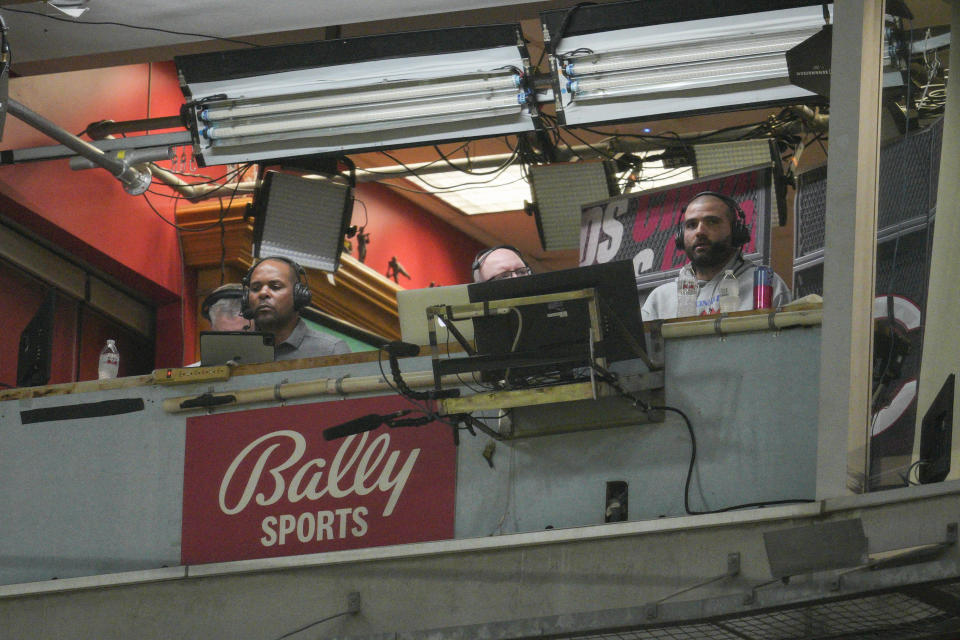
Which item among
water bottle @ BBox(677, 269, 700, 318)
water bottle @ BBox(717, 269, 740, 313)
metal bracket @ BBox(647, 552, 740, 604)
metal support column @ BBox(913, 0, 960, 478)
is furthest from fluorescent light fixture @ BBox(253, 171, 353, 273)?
metal support column @ BBox(913, 0, 960, 478)

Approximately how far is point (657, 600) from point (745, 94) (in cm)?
216

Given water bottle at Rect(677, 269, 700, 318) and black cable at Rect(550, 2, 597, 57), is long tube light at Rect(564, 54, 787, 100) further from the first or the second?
water bottle at Rect(677, 269, 700, 318)

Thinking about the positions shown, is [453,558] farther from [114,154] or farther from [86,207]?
[86,207]

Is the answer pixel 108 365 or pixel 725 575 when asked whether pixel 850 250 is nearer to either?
pixel 725 575

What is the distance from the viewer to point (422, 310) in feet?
12.1

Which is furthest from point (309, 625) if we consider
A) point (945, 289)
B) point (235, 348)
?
point (945, 289)

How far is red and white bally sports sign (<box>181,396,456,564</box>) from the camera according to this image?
12.0 feet

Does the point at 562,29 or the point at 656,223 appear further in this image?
the point at 656,223

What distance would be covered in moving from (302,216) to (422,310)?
6.55ft

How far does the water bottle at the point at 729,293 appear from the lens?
386 centimetres

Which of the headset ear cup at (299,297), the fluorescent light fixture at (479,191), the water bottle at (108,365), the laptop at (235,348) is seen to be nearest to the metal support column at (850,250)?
the laptop at (235,348)

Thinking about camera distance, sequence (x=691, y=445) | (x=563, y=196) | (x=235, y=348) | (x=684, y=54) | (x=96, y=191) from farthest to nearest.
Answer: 1. (x=96, y=191)
2. (x=563, y=196)
3. (x=684, y=54)
4. (x=235, y=348)
5. (x=691, y=445)

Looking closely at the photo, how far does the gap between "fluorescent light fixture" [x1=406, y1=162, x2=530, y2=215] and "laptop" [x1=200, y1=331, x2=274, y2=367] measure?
447 centimetres

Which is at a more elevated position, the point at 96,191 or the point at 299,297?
the point at 96,191
